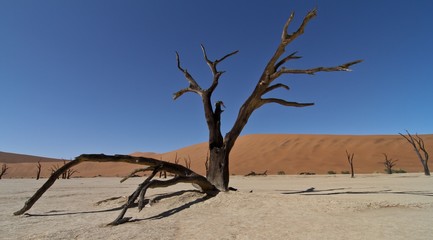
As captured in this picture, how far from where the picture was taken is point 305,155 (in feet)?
150

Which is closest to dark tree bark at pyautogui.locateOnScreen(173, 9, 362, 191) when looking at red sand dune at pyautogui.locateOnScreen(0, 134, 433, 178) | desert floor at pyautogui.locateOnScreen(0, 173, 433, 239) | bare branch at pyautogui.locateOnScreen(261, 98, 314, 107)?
bare branch at pyautogui.locateOnScreen(261, 98, 314, 107)

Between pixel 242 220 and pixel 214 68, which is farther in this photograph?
pixel 214 68

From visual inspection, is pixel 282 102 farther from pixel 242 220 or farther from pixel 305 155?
pixel 305 155

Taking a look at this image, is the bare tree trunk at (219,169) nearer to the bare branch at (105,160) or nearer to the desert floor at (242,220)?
the bare branch at (105,160)

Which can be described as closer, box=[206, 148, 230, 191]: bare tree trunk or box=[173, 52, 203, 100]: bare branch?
box=[206, 148, 230, 191]: bare tree trunk

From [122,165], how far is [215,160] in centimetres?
5703

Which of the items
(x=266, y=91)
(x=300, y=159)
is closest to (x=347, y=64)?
(x=266, y=91)

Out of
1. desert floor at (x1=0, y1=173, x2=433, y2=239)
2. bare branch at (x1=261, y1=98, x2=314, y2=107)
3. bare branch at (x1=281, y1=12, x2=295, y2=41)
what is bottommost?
desert floor at (x1=0, y1=173, x2=433, y2=239)

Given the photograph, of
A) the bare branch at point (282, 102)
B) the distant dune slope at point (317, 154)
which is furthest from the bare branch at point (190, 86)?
the distant dune slope at point (317, 154)

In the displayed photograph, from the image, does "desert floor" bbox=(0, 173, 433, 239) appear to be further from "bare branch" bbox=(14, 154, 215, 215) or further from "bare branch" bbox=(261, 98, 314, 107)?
"bare branch" bbox=(261, 98, 314, 107)

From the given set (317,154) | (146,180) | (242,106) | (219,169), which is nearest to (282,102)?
(242,106)

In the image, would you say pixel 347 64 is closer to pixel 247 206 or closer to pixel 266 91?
pixel 266 91

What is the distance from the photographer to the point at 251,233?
373 cm

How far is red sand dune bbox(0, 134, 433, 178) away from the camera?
38719 mm
